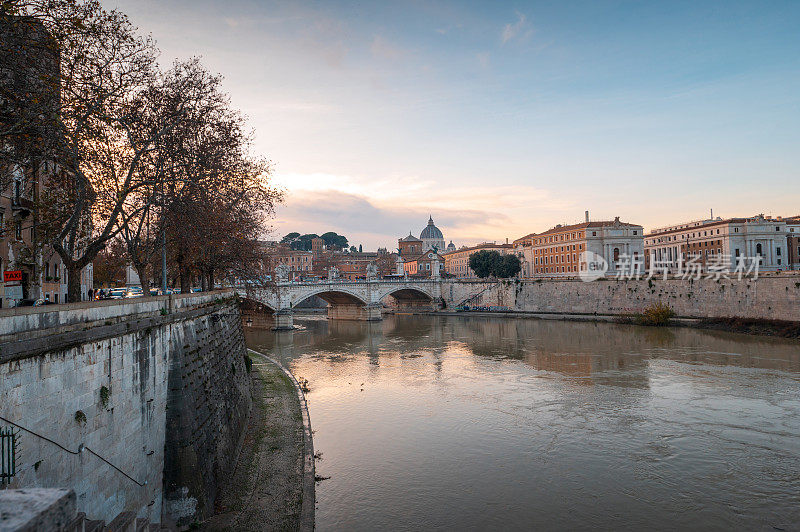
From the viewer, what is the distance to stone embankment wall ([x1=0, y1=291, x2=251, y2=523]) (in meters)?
6.15

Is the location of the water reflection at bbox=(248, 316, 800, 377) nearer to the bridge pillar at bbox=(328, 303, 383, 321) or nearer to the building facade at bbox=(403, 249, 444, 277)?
the bridge pillar at bbox=(328, 303, 383, 321)

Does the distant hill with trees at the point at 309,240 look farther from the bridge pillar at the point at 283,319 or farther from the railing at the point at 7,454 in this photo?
the railing at the point at 7,454

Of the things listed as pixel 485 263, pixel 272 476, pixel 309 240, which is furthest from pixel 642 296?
pixel 309 240

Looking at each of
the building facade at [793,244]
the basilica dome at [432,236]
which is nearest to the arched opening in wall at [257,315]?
the building facade at [793,244]

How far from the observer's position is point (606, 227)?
2793 inches

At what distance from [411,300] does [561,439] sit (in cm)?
5714

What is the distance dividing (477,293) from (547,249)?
19.3 meters

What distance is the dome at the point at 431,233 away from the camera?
14150 centimetres

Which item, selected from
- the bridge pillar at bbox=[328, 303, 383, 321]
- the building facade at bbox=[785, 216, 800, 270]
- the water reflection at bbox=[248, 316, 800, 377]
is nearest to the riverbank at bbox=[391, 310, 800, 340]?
the water reflection at bbox=[248, 316, 800, 377]

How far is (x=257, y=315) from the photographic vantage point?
51188mm

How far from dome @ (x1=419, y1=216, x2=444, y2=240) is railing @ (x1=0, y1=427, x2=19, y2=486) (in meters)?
136

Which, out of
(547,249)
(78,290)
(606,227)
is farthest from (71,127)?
(547,249)

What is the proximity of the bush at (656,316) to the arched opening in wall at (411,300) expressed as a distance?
29.4m

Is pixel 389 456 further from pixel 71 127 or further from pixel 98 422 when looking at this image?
pixel 71 127
